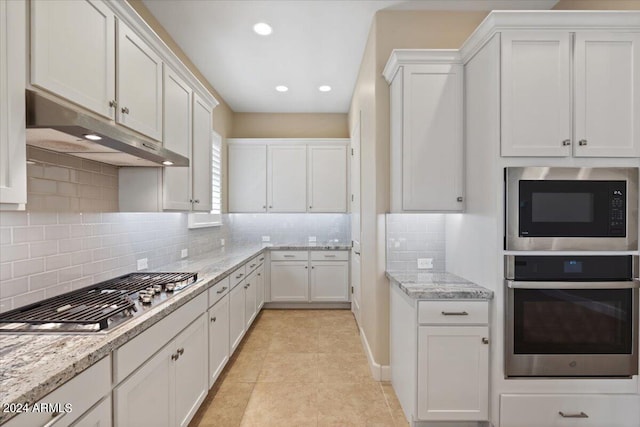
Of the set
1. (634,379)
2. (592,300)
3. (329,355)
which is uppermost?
(592,300)

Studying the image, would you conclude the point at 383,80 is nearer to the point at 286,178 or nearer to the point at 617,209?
the point at 617,209

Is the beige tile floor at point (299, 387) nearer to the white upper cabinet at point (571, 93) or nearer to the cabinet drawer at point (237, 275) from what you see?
the cabinet drawer at point (237, 275)

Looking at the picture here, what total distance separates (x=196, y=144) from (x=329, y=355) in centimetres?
237

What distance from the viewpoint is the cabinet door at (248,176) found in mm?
4910

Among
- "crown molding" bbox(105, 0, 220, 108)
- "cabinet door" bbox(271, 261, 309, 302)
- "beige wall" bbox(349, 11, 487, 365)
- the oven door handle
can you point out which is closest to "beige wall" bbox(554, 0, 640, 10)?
"beige wall" bbox(349, 11, 487, 365)

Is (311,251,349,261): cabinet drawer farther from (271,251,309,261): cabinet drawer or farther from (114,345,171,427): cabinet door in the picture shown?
(114,345,171,427): cabinet door

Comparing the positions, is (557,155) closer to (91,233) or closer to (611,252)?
(611,252)

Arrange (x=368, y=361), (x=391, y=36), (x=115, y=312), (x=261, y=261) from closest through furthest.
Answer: (x=115, y=312), (x=391, y=36), (x=368, y=361), (x=261, y=261)

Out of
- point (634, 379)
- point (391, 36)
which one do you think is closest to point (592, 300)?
point (634, 379)

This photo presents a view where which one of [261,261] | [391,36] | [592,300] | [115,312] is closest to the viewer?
[115,312]

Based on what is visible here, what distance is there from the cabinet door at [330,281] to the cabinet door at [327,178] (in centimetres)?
84

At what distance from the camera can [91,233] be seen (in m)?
2.02

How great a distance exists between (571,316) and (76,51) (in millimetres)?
2947

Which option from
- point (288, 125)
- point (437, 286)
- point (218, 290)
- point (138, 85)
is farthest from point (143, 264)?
point (288, 125)
